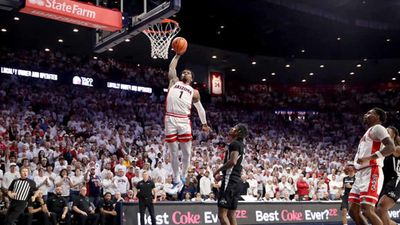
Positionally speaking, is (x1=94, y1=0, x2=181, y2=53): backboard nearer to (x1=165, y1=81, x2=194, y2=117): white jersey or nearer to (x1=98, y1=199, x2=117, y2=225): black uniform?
(x1=165, y1=81, x2=194, y2=117): white jersey

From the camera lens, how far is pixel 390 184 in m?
9.17

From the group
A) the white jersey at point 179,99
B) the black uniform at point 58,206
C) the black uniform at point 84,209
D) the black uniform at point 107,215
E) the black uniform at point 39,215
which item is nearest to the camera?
the white jersey at point 179,99

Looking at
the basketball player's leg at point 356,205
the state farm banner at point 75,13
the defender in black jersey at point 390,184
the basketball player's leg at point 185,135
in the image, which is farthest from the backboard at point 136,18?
the basketball player's leg at point 356,205

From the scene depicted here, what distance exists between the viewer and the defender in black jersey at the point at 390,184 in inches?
348

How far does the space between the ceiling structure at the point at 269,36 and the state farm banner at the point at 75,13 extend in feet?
43.6

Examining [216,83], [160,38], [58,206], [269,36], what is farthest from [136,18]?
[216,83]

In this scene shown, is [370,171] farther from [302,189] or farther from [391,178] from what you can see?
[302,189]

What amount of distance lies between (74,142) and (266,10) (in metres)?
12.5

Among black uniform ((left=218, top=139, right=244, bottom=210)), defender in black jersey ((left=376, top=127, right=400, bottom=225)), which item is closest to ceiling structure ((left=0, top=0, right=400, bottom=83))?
defender in black jersey ((left=376, top=127, right=400, bottom=225))

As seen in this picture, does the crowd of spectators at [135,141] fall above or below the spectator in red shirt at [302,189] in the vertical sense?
above

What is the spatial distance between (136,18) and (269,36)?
1866 centimetres

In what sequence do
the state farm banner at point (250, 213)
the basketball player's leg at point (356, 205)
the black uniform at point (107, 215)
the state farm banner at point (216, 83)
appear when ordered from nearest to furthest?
the basketball player's leg at point (356, 205) < the state farm banner at point (250, 213) < the black uniform at point (107, 215) < the state farm banner at point (216, 83)

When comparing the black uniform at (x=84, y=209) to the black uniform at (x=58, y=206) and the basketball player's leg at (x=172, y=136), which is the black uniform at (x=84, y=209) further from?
the basketball player's leg at (x=172, y=136)

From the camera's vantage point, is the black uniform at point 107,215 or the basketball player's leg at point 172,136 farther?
the black uniform at point 107,215
